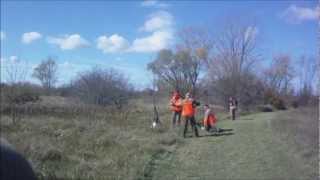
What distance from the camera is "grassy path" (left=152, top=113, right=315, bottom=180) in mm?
11672

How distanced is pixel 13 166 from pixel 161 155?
12.7m

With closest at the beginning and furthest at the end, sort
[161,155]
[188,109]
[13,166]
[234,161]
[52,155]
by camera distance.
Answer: [13,166]
[52,155]
[234,161]
[161,155]
[188,109]

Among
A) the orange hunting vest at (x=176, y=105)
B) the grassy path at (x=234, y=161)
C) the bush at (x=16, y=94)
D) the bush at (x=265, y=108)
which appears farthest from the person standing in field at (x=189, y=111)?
the bush at (x=265, y=108)

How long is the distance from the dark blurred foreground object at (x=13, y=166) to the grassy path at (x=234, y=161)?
8674 mm

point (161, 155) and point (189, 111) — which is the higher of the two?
point (189, 111)

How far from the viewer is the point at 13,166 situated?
265 centimetres

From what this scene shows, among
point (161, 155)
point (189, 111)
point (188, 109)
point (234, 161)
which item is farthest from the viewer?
point (188, 109)

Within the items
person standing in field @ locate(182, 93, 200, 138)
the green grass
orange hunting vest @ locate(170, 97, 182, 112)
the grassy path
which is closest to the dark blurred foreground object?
the green grass

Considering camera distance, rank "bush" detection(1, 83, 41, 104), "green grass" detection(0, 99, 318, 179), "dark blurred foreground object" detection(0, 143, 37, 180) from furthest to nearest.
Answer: "bush" detection(1, 83, 41, 104), "green grass" detection(0, 99, 318, 179), "dark blurred foreground object" detection(0, 143, 37, 180)

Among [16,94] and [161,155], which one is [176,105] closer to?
[161,155]

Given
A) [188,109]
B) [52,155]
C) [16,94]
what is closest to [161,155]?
[52,155]

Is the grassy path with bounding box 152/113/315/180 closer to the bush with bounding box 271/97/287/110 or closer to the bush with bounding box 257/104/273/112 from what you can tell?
the bush with bounding box 257/104/273/112

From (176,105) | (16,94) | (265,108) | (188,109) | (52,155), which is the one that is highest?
(16,94)

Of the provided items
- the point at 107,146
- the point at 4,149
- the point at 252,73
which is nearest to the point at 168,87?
the point at 252,73
